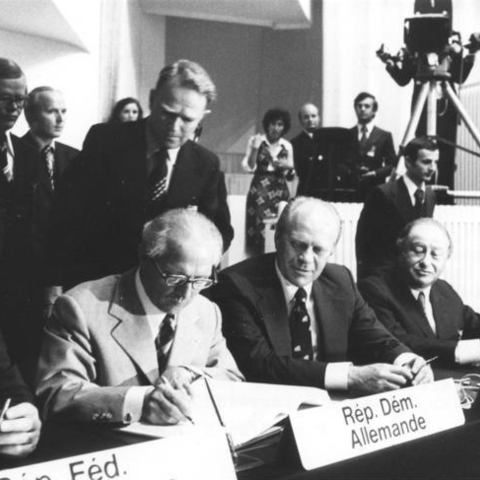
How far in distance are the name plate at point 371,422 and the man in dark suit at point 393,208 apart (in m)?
1.81

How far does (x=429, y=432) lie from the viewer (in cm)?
130

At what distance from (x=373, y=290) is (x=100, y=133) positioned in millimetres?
966

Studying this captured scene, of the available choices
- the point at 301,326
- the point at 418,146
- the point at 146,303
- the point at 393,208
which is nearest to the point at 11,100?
the point at 146,303

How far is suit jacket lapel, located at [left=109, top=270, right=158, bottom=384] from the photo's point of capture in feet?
5.09

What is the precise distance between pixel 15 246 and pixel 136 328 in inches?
31.2

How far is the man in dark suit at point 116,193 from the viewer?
Answer: 6.86 ft

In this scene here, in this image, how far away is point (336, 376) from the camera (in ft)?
5.75

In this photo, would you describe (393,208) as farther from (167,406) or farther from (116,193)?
(167,406)

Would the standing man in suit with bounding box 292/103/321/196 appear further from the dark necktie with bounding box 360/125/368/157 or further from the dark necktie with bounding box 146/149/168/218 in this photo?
the dark necktie with bounding box 146/149/168/218

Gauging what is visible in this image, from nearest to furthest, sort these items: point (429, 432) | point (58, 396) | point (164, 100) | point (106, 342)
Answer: point (429, 432) < point (58, 396) < point (106, 342) < point (164, 100)

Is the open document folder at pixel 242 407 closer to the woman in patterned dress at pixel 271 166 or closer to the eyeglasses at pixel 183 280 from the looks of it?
the eyeglasses at pixel 183 280

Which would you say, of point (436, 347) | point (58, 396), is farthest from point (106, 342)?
point (436, 347)

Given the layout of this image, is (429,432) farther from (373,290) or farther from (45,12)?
(45,12)

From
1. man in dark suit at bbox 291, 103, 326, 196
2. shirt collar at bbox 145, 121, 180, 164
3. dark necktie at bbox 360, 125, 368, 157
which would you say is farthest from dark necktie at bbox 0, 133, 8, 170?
dark necktie at bbox 360, 125, 368, 157
